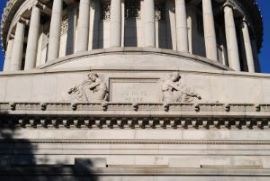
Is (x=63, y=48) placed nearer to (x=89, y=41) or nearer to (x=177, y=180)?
(x=89, y=41)

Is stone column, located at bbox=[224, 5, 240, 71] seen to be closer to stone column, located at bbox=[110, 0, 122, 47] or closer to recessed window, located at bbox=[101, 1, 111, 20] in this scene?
stone column, located at bbox=[110, 0, 122, 47]

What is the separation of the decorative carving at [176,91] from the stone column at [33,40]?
51.3 ft

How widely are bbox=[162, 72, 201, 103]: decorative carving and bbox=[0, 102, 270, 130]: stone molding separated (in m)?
1.38

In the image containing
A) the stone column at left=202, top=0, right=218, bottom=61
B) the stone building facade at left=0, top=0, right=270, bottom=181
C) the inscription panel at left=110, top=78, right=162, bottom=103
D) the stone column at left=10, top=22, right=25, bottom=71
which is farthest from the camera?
the stone column at left=10, top=22, right=25, bottom=71

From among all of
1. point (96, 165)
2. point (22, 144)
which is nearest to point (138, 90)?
point (22, 144)

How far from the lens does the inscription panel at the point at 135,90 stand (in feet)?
89.1

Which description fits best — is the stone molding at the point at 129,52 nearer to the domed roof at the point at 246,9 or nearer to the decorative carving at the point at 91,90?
the decorative carving at the point at 91,90

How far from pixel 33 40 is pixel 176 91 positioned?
17.8 metres

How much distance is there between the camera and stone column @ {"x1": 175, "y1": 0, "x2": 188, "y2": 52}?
38812mm

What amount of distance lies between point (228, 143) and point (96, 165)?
713 centimetres

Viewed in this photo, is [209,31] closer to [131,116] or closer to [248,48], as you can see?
[248,48]

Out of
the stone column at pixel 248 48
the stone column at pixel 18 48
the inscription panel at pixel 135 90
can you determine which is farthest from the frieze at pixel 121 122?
the stone column at pixel 18 48

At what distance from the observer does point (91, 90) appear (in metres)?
27.2

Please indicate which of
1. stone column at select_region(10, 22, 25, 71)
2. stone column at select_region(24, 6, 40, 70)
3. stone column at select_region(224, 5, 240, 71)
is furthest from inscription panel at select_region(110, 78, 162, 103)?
stone column at select_region(10, 22, 25, 71)
